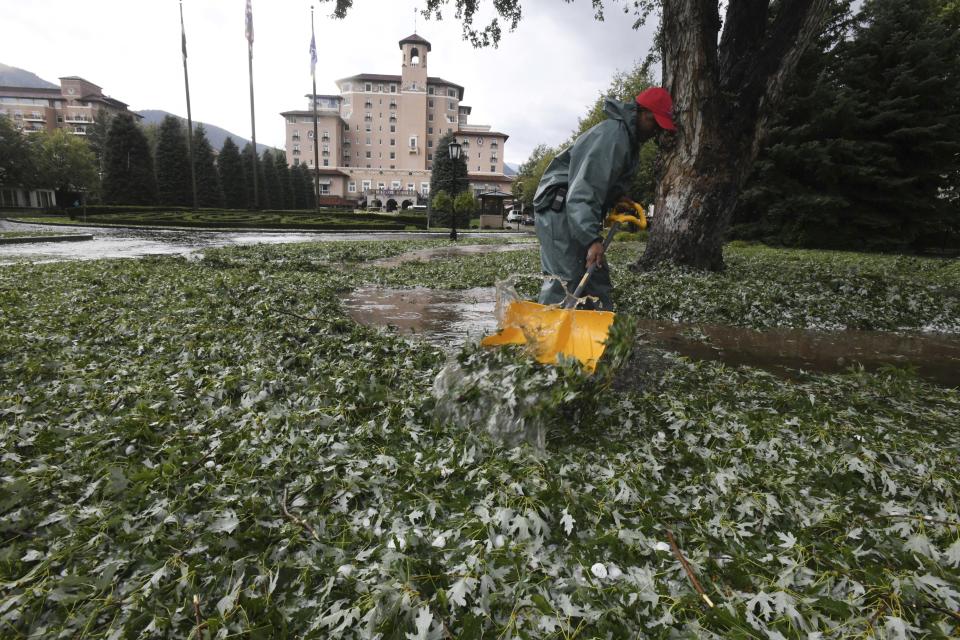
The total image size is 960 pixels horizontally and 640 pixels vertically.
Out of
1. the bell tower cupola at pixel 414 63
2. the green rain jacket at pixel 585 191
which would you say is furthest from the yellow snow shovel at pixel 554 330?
the bell tower cupola at pixel 414 63

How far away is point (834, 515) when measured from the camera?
2059mm

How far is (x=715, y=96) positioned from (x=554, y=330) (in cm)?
674

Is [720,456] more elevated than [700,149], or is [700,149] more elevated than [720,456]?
[700,149]

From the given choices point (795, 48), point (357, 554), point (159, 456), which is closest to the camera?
point (357, 554)

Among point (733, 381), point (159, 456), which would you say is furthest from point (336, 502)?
point (733, 381)

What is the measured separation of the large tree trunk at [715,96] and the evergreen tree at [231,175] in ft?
178

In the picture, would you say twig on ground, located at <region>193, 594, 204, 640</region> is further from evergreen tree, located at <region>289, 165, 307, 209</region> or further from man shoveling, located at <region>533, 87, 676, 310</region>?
evergreen tree, located at <region>289, 165, 307, 209</region>

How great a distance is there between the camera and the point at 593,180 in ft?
10.9

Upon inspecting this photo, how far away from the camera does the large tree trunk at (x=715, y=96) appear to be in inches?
295

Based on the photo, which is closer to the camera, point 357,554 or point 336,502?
point 357,554

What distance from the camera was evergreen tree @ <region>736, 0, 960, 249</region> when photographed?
1534 cm

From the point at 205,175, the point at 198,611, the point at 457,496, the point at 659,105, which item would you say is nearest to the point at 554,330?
the point at 457,496

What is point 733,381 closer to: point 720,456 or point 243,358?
point 720,456

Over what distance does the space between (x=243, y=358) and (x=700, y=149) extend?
24.6 ft
